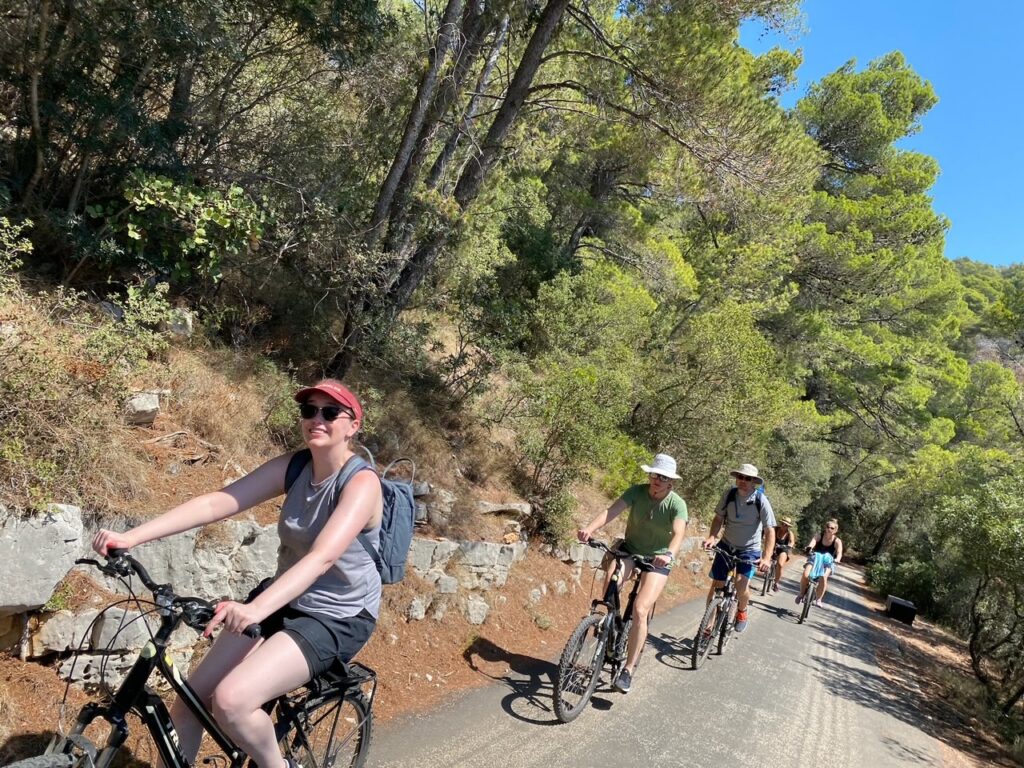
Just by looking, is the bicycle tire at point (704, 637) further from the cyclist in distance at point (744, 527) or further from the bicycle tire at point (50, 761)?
the bicycle tire at point (50, 761)

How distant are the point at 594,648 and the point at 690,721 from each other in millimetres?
1152

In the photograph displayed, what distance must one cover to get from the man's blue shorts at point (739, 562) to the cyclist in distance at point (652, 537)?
7.85ft

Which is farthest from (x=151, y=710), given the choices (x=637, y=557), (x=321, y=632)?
(x=637, y=557)

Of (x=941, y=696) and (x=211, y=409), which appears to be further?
(x=941, y=696)

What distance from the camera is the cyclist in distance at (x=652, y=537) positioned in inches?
207

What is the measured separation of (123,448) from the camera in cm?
420

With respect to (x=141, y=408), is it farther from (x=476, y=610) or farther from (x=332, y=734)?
(x=476, y=610)

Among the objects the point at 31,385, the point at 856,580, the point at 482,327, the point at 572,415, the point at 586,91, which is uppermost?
the point at 586,91

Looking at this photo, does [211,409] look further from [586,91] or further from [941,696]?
[941,696]

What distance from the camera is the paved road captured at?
167 inches

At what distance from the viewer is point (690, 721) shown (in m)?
5.25

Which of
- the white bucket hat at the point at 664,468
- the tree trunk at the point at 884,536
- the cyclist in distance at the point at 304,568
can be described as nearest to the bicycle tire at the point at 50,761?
the cyclist in distance at the point at 304,568

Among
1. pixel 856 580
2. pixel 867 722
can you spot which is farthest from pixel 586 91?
pixel 856 580

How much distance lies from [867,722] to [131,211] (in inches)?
353
